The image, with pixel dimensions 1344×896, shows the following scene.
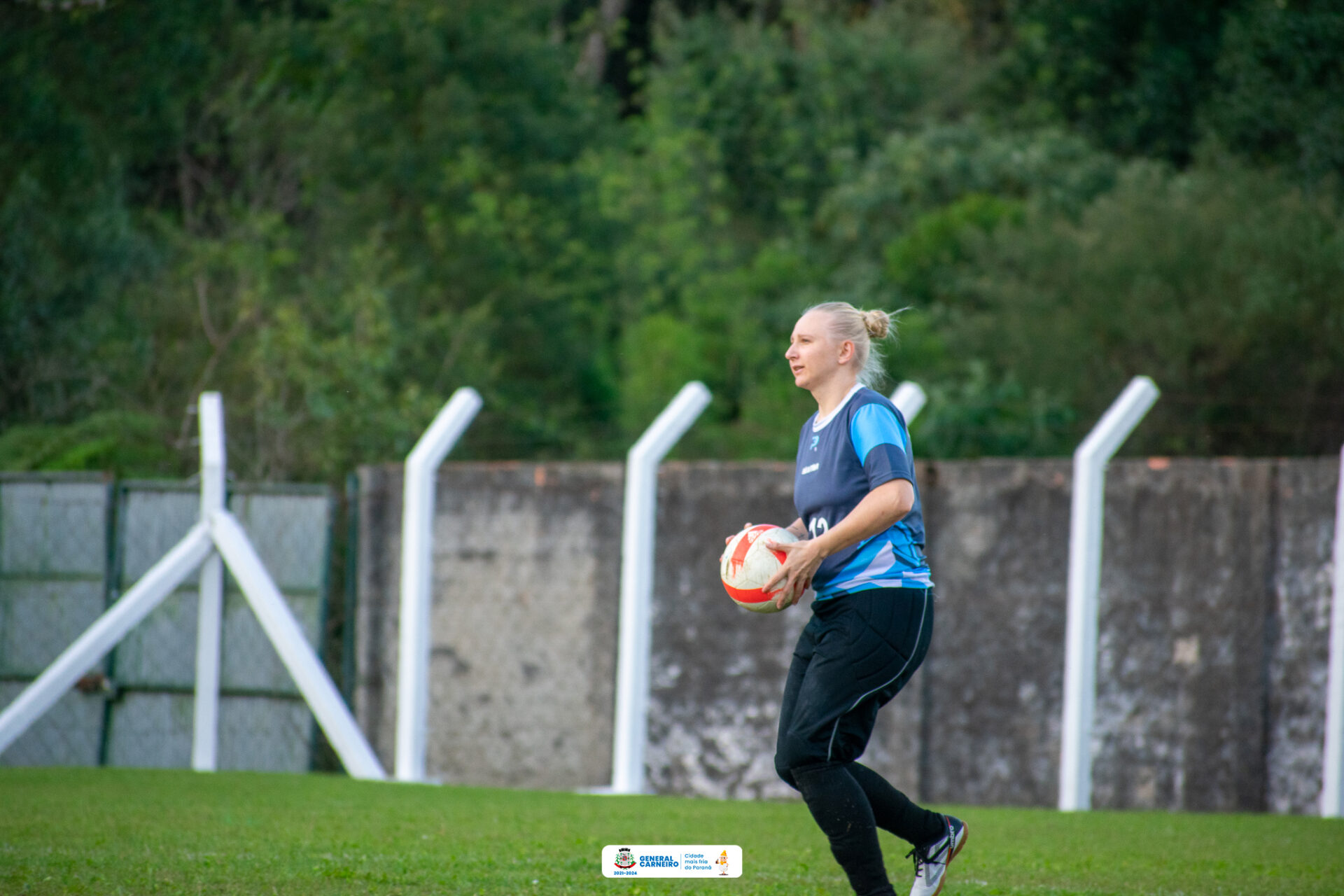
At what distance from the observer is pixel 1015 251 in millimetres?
19484

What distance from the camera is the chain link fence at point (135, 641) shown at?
9695 mm

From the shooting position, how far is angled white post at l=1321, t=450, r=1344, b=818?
288 inches

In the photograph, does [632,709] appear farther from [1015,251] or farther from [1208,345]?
[1015,251]

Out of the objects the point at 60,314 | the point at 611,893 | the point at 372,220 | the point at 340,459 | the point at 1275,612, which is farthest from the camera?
the point at 372,220

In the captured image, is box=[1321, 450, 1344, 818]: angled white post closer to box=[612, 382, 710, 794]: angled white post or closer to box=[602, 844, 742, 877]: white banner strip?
box=[612, 382, 710, 794]: angled white post

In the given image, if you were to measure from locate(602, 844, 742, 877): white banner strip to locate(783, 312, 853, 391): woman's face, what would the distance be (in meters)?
1.48

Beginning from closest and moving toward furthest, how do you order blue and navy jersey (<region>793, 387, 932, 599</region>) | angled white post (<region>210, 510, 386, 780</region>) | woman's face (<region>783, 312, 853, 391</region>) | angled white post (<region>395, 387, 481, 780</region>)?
blue and navy jersey (<region>793, 387, 932, 599</region>) → woman's face (<region>783, 312, 853, 391</region>) → angled white post (<region>210, 510, 386, 780</region>) → angled white post (<region>395, 387, 481, 780</region>)

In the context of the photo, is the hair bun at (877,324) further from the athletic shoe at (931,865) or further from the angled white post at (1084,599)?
the angled white post at (1084,599)

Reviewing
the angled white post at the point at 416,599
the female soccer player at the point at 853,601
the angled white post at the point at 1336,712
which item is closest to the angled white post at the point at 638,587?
the angled white post at the point at 416,599

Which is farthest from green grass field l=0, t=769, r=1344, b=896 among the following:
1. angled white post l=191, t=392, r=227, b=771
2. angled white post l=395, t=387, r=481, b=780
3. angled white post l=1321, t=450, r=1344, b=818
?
angled white post l=191, t=392, r=227, b=771

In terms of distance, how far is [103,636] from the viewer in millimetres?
8531

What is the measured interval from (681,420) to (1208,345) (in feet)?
33.0

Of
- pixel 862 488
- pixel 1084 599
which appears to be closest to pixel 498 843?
pixel 862 488

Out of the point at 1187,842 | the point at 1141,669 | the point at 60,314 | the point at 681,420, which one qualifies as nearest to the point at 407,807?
the point at 681,420
